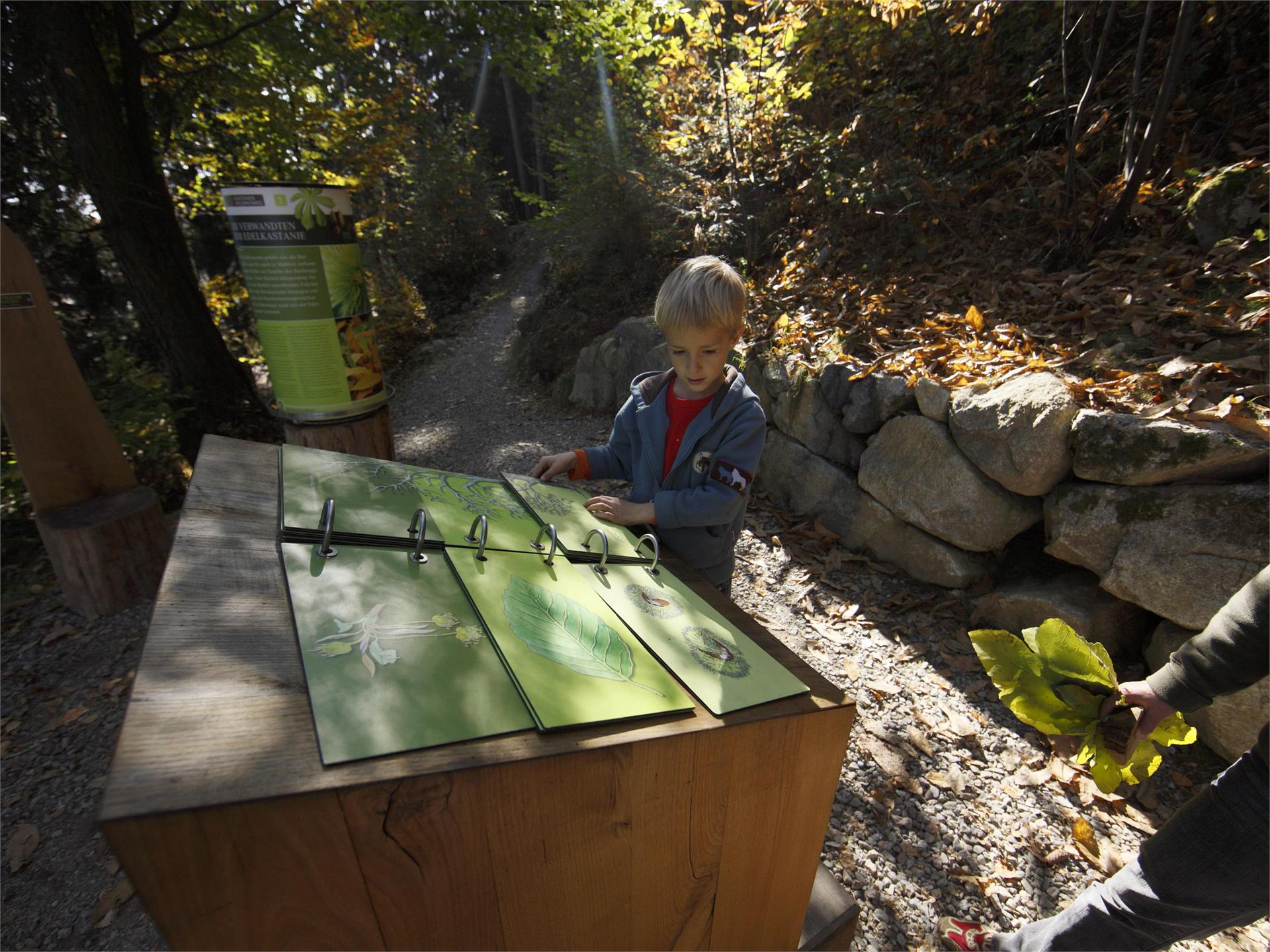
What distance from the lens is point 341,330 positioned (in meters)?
3.00

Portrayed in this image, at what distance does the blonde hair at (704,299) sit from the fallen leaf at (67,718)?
3.16 meters

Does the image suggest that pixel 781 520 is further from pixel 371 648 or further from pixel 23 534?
pixel 23 534

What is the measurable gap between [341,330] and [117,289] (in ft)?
17.2

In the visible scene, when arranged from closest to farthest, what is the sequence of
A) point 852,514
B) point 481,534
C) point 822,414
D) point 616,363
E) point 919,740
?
point 481,534 → point 919,740 → point 852,514 → point 822,414 → point 616,363

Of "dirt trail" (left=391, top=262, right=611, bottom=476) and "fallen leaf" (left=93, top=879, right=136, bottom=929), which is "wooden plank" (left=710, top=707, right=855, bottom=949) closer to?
"fallen leaf" (left=93, top=879, right=136, bottom=929)

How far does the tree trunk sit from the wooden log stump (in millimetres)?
2515

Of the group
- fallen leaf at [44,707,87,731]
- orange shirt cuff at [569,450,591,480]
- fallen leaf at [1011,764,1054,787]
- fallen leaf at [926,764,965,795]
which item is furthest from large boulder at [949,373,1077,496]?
fallen leaf at [44,707,87,731]

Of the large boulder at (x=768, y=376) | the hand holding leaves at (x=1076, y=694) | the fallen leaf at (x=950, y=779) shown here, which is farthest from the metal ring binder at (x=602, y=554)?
the large boulder at (x=768, y=376)

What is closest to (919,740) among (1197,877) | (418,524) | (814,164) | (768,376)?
(1197,877)

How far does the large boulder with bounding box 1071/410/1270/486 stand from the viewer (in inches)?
86.6

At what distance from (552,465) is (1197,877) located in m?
1.89

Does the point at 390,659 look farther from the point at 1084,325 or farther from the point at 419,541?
the point at 1084,325

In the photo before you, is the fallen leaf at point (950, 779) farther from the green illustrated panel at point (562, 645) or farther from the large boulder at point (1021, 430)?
the green illustrated panel at point (562, 645)

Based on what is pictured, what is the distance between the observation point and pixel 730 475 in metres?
1.69
